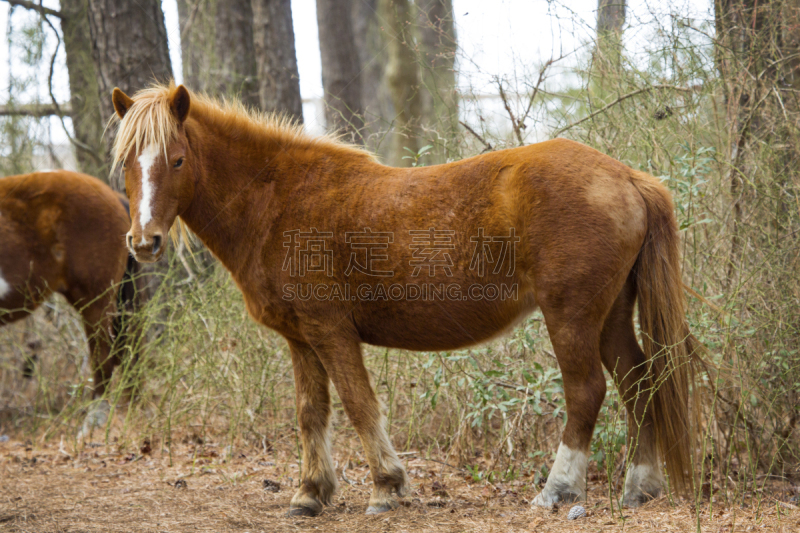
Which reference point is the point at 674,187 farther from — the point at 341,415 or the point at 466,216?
the point at 341,415

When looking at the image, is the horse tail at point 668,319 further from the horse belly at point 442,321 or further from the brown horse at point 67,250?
the brown horse at point 67,250

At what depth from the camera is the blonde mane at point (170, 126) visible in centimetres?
341

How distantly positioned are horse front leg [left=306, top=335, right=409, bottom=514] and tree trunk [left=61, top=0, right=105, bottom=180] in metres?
6.51

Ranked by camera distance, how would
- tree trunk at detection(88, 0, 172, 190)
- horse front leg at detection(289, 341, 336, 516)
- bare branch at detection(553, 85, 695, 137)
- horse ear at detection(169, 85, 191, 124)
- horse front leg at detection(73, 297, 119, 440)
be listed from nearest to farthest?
horse ear at detection(169, 85, 191, 124) < horse front leg at detection(289, 341, 336, 516) < bare branch at detection(553, 85, 695, 137) < horse front leg at detection(73, 297, 119, 440) < tree trunk at detection(88, 0, 172, 190)

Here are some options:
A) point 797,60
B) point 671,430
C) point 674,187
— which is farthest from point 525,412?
point 797,60

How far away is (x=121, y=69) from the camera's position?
624 cm

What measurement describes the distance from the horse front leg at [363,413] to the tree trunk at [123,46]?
4.03m

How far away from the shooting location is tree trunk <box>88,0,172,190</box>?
20.4ft

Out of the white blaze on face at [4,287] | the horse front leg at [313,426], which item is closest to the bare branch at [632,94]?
the horse front leg at [313,426]

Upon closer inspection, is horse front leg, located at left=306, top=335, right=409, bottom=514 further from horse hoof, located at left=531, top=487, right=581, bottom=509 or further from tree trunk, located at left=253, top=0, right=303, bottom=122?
tree trunk, located at left=253, top=0, right=303, bottom=122

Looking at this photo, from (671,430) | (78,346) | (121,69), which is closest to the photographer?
(671,430)

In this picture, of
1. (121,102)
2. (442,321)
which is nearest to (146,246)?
(121,102)

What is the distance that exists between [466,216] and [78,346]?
5.14 metres

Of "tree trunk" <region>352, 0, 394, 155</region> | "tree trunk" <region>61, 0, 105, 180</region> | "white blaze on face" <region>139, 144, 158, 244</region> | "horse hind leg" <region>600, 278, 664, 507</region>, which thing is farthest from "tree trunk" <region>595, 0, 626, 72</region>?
"tree trunk" <region>352, 0, 394, 155</region>
